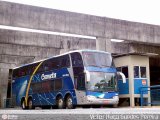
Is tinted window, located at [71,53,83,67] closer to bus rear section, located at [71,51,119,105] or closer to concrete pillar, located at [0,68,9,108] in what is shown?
bus rear section, located at [71,51,119,105]

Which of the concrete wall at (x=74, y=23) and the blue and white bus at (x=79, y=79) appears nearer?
the blue and white bus at (x=79, y=79)

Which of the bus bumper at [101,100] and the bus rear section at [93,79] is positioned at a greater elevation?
the bus rear section at [93,79]

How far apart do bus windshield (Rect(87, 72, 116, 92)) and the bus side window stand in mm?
401

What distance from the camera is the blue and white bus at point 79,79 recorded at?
60.1ft

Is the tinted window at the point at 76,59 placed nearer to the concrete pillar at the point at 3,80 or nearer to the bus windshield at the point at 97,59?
the bus windshield at the point at 97,59

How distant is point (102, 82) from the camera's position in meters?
18.9

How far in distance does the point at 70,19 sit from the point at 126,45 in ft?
21.3

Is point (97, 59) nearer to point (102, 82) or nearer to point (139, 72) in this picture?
point (102, 82)

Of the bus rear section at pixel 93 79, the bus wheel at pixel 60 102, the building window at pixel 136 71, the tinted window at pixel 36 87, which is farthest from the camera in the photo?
the building window at pixel 136 71

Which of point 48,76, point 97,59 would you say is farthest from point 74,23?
point 48,76

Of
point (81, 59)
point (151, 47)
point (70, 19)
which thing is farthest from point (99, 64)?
point (151, 47)

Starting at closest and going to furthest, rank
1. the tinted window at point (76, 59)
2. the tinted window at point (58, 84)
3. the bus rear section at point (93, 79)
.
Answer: the bus rear section at point (93, 79) → the tinted window at point (76, 59) → the tinted window at point (58, 84)

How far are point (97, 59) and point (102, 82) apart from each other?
1.23 m

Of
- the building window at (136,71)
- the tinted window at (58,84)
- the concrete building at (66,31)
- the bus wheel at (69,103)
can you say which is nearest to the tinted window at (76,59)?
the tinted window at (58,84)
